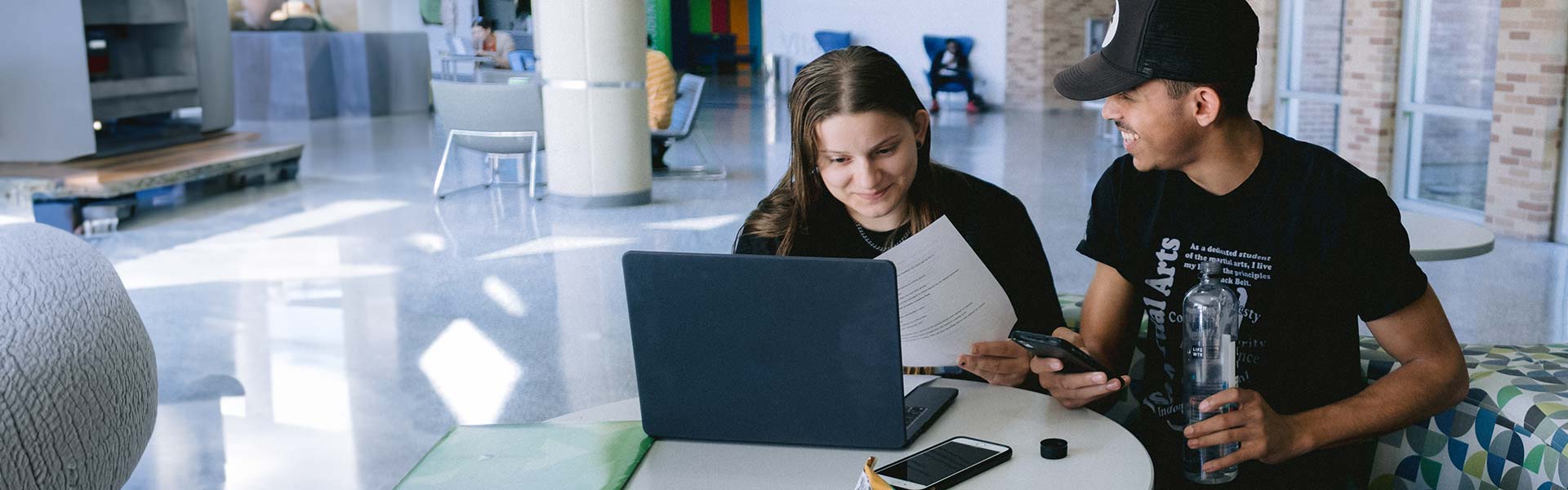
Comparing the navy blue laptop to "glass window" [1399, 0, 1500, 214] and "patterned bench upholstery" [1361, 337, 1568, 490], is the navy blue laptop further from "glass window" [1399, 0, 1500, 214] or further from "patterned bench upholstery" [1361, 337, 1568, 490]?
"glass window" [1399, 0, 1500, 214]

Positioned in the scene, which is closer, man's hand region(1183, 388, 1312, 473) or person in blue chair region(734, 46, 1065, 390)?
man's hand region(1183, 388, 1312, 473)

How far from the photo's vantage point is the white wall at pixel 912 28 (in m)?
15.6

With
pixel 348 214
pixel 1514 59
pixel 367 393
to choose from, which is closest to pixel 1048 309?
pixel 367 393

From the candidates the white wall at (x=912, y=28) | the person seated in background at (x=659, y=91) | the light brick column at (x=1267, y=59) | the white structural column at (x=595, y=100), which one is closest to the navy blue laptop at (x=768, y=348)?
the white structural column at (x=595, y=100)

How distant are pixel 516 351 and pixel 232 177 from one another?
17.1ft

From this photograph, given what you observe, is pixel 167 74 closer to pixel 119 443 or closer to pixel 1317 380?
pixel 119 443

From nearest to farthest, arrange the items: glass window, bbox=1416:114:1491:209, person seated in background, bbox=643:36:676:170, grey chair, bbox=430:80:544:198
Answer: glass window, bbox=1416:114:1491:209 < grey chair, bbox=430:80:544:198 < person seated in background, bbox=643:36:676:170

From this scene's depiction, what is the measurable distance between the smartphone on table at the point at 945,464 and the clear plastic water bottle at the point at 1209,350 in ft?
0.94

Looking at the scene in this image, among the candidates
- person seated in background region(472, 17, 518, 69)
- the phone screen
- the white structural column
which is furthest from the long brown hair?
person seated in background region(472, 17, 518, 69)

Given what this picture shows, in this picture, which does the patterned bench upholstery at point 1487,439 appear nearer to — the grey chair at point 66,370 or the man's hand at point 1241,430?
the man's hand at point 1241,430

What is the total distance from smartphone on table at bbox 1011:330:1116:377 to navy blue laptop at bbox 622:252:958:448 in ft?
0.74

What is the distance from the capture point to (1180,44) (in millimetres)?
1730

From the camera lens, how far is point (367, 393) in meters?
4.10

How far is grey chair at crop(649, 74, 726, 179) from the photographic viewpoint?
8805mm
